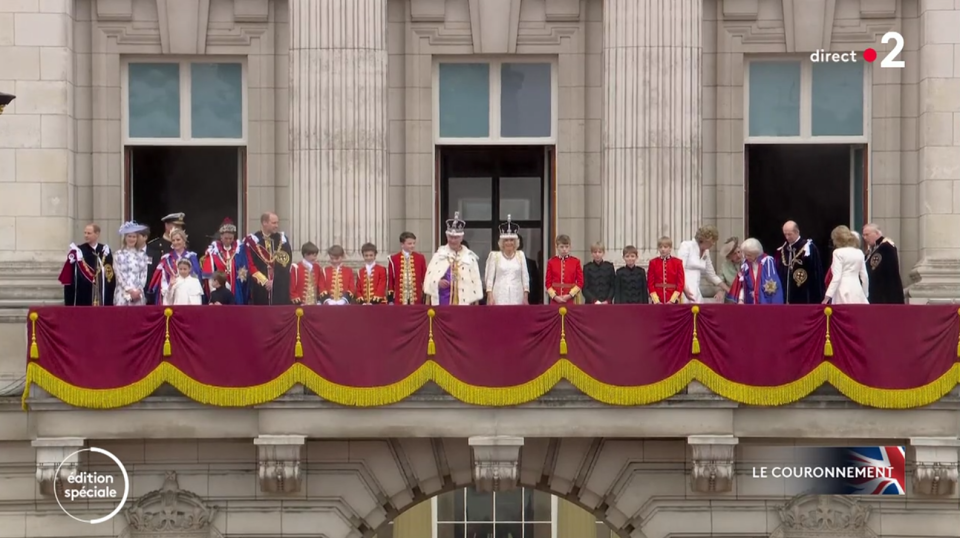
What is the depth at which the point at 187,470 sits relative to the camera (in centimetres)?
→ 4003

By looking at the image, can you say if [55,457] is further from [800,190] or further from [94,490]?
[800,190]

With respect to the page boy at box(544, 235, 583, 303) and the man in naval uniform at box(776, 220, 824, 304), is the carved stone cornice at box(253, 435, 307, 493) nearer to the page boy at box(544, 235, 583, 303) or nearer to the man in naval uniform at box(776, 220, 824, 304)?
the page boy at box(544, 235, 583, 303)

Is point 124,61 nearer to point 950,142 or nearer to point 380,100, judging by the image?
point 380,100

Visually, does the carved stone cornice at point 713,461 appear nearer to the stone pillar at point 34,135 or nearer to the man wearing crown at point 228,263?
the man wearing crown at point 228,263

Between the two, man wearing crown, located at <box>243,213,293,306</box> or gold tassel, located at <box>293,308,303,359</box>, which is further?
man wearing crown, located at <box>243,213,293,306</box>

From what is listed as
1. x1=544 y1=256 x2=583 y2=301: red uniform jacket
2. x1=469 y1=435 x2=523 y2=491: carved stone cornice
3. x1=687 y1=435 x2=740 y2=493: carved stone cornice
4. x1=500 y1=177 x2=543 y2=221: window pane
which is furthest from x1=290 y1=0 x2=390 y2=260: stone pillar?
x1=687 y1=435 x2=740 y2=493: carved stone cornice

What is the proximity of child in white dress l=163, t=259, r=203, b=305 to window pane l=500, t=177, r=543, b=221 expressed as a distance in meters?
7.03

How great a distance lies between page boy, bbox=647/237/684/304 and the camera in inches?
1564

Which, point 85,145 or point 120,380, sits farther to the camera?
point 85,145

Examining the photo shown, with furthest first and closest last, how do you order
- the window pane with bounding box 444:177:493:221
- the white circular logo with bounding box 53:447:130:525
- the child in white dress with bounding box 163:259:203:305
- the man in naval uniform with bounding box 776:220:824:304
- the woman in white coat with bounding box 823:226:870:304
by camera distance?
1. the window pane with bounding box 444:177:493:221
2. the man in naval uniform with bounding box 776:220:824:304
3. the white circular logo with bounding box 53:447:130:525
4. the child in white dress with bounding box 163:259:203:305
5. the woman in white coat with bounding box 823:226:870:304

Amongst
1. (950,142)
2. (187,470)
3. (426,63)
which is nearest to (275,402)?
(187,470)

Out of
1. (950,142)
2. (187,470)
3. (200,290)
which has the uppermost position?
(950,142)

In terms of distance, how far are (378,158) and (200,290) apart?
449 cm

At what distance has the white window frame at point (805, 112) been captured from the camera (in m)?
43.7
